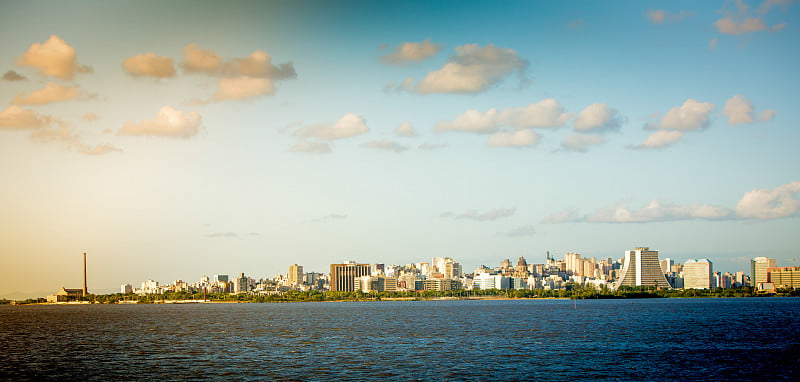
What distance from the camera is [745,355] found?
77625mm

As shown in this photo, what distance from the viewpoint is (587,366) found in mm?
70000

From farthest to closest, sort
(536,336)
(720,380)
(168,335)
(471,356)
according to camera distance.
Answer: (168,335) < (536,336) < (471,356) < (720,380)

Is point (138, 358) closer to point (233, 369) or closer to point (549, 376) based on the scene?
point (233, 369)

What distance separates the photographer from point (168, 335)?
114 m

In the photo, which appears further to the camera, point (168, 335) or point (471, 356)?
point (168, 335)

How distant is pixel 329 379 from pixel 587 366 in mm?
25051

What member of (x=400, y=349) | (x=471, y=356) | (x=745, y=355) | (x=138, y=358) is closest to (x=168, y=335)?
(x=138, y=358)

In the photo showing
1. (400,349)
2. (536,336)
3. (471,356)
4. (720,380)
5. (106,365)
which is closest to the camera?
(720,380)

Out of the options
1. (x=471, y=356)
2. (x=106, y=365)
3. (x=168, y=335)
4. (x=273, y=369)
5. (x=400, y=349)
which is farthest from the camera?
(x=168, y=335)

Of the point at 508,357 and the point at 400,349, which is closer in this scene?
the point at 508,357

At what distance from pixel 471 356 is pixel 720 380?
2581 centimetres

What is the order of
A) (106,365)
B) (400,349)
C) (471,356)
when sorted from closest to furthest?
(106,365) → (471,356) → (400,349)

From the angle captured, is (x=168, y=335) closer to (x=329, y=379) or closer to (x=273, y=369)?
(x=273, y=369)

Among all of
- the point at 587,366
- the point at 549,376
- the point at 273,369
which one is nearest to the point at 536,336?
the point at 587,366
